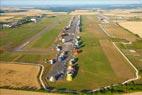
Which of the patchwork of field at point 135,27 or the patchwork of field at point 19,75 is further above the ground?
the patchwork of field at point 19,75

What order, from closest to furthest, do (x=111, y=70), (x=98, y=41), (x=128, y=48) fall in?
(x=111, y=70), (x=128, y=48), (x=98, y=41)

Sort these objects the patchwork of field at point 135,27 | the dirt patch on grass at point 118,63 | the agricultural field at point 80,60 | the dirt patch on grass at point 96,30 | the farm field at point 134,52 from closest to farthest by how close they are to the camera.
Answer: the agricultural field at point 80,60, the dirt patch on grass at point 118,63, the farm field at point 134,52, the dirt patch on grass at point 96,30, the patchwork of field at point 135,27

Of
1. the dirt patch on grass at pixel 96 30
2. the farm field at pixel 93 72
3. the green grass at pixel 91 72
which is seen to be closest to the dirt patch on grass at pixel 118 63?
the farm field at pixel 93 72

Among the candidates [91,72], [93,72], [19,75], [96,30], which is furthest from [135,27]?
[19,75]

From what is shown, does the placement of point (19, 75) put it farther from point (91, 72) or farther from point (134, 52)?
point (134, 52)

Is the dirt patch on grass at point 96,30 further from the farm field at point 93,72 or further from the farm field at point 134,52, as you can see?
the farm field at point 93,72

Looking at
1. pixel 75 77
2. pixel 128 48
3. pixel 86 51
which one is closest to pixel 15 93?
pixel 75 77

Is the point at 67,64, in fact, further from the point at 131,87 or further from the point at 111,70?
the point at 131,87

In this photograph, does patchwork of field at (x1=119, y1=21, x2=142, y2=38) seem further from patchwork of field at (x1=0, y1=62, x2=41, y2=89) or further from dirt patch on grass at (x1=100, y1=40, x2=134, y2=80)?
patchwork of field at (x1=0, y1=62, x2=41, y2=89)
